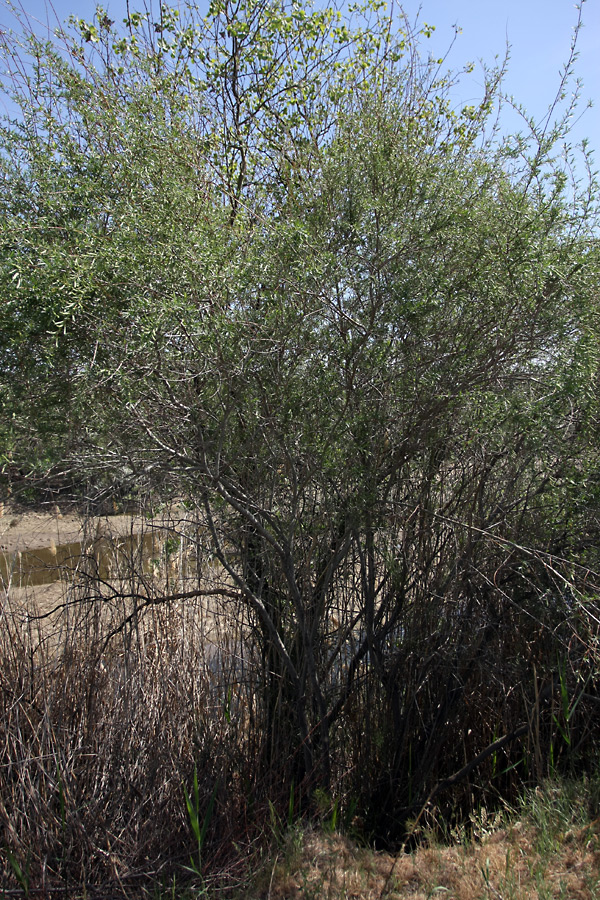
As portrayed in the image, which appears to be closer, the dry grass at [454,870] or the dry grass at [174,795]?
the dry grass at [454,870]

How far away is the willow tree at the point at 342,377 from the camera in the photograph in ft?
9.25

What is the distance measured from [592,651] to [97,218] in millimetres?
2981

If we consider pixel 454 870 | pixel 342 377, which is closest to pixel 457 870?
pixel 454 870

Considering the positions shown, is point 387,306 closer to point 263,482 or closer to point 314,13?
point 263,482

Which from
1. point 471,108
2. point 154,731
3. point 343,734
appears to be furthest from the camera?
point 471,108

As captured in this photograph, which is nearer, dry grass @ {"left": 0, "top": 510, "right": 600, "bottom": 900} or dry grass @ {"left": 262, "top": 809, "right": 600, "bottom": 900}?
dry grass @ {"left": 262, "top": 809, "right": 600, "bottom": 900}

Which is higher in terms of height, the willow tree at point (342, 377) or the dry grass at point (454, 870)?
the willow tree at point (342, 377)

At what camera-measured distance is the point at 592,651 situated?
10.7 feet

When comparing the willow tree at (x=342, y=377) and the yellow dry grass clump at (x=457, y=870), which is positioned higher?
the willow tree at (x=342, y=377)

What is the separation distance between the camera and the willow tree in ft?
9.25

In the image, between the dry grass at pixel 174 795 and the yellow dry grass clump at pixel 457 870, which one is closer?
the yellow dry grass clump at pixel 457 870

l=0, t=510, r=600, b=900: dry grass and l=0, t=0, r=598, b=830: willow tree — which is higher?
l=0, t=0, r=598, b=830: willow tree

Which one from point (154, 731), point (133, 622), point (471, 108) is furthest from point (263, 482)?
point (471, 108)

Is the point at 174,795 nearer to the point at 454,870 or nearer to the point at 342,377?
the point at 454,870
